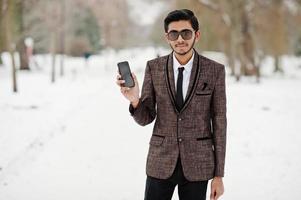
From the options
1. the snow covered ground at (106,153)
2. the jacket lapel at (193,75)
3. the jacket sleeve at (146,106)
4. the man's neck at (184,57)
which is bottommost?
the snow covered ground at (106,153)

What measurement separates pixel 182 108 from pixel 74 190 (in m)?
3.47

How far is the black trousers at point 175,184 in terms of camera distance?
2977 mm

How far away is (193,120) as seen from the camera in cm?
291

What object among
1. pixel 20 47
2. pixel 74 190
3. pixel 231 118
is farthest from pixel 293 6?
pixel 74 190

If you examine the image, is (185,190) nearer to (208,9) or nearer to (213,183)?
(213,183)

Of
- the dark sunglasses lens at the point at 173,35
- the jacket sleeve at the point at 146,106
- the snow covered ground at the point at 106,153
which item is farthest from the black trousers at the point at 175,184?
the snow covered ground at the point at 106,153

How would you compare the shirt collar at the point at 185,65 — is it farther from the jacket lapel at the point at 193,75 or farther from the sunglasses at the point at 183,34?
the sunglasses at the point at 183,34

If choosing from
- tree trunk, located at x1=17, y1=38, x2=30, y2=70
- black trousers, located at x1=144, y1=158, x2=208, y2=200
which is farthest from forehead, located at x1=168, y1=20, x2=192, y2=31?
tree trunk, located at x1=17, y1=38, x2=30, y2=70

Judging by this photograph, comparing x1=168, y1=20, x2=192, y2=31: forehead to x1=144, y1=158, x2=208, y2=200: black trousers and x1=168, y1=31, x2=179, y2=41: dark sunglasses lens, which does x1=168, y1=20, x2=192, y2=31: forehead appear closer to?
x1=168, y1=31, x2=179, y2=41: dark sunglasses lens

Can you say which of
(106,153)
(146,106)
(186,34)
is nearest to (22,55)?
(106,153)

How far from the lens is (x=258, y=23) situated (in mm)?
28297

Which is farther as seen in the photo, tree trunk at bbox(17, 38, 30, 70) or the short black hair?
tree trunk at bbox(17, 38, 30, 70)

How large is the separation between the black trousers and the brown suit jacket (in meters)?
0.06

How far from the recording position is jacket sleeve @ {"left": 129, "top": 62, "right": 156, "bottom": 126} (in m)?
2.95
